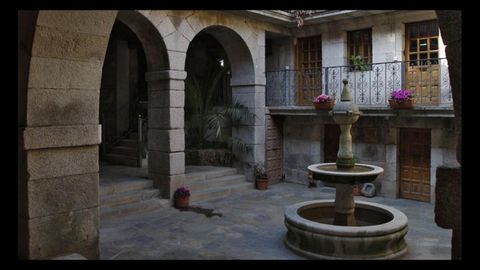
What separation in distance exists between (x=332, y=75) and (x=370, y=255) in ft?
21.3

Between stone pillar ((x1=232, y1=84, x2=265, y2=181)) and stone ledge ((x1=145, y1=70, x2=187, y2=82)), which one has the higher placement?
stone ledge ((x1=145, y1=70, x2=187, y2=82))

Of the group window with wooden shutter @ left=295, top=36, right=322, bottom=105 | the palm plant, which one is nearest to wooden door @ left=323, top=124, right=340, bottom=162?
window with wooden shutter @ left=295, top=36, right=322, bottom=105

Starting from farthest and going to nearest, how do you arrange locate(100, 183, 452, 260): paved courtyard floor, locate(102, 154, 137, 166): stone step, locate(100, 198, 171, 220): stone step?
1. locate(102, 154, 137, 166): stone step
2. locate(100, 198, 171, 220): stone step
3. locate(100, 183, 452, 260): paved courtyard floor

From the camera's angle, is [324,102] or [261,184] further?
[261,184]

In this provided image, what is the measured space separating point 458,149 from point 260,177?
8887mm

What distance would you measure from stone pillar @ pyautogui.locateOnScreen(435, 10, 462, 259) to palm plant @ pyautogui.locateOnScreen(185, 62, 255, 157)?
8.42 metres

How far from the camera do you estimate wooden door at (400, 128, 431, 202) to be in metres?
9.84

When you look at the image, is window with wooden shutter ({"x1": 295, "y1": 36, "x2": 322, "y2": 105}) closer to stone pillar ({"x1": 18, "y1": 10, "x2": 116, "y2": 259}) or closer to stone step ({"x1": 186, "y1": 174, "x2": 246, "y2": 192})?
stone step ({"x1": 186, "y1": 174, "x2": 246, "y2": 192})

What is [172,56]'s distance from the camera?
889 cm

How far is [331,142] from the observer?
11398mm

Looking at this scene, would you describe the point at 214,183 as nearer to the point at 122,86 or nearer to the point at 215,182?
the point at 215,182

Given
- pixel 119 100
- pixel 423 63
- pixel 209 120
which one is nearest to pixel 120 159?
pixel 119 100
